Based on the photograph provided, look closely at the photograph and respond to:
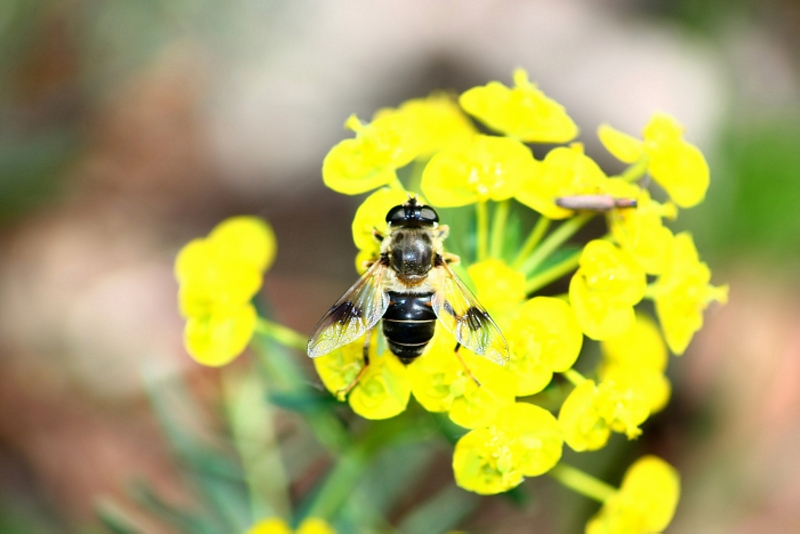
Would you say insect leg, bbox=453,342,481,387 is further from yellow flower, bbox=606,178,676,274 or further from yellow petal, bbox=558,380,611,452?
yellow flower, bbox=606,178,676,274

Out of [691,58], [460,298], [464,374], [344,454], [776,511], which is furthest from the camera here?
[691,58]

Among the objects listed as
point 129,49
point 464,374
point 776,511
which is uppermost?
point 464,374

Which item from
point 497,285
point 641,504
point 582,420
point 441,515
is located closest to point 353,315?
point 497,285

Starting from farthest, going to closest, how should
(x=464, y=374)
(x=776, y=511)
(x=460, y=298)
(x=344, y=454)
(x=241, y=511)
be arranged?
(x=776, y=511), (x=241, y=511), (x=344, y=454), (x=460, y=298), (x=464, y=374)

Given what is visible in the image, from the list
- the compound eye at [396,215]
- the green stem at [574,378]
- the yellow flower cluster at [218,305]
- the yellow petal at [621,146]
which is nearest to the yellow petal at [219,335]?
the yellow flower cluster at [218,305]

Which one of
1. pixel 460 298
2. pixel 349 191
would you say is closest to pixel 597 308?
pixel 460 298

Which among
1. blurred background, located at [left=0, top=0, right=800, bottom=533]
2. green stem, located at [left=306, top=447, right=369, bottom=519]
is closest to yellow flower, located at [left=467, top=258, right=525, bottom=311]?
green stem, located at [left=306, top=447, right=369, bottom=519]

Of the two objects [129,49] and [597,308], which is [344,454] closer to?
[597,308]

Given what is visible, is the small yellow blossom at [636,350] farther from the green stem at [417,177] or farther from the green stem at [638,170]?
the green stem at [417,177]
